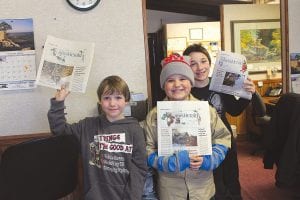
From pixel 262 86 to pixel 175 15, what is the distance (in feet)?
11.0

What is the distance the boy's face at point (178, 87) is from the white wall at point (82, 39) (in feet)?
1.46

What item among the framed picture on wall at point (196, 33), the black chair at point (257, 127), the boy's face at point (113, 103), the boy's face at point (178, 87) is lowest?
the black chair at point (257, 127)

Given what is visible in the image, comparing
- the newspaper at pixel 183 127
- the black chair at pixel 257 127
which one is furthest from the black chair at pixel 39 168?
the black chair at pixel 257 127

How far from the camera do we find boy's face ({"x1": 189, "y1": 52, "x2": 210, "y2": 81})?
1.70 metres

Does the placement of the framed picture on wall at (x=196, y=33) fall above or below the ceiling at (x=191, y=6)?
below

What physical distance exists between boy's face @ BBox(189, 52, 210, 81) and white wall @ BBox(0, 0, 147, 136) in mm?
338

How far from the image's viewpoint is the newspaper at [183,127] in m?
1.45

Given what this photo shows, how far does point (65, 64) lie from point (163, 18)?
17.9 ft

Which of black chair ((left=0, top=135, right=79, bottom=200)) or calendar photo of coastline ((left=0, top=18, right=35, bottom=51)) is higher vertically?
calendar photo of coastline ((left=0, top=18, right=35, bottom=51))

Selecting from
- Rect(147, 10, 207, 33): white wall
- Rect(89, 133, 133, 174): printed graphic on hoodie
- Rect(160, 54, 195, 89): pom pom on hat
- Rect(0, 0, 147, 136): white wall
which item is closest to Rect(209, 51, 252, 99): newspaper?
Rect(160, 54, 195, 89): pom pom on hat

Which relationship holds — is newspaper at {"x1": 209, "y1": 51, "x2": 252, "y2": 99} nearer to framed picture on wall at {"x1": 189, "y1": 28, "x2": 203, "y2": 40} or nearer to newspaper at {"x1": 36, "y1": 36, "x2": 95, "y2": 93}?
newspaper at {"x1": 36, "y1": 36, "x2": 95, "y2": 93}

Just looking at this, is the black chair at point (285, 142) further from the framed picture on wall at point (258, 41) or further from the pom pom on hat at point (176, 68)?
the framed picture on wall at point (258, 41)

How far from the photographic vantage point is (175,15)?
22.3 feet

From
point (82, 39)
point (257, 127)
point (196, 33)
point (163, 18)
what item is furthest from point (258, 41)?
point (82, 39)
